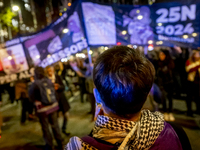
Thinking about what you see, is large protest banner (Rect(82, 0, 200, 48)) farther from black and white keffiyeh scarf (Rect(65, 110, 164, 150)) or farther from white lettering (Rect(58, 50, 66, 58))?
black and white keffiyeh scarf (Rect(65, 110, 164, 150))

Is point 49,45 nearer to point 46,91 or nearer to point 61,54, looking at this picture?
point 61,54

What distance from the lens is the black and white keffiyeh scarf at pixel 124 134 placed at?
772 mm

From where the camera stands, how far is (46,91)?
317 cm

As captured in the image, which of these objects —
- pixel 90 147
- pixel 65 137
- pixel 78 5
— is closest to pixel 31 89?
pixel 65 137

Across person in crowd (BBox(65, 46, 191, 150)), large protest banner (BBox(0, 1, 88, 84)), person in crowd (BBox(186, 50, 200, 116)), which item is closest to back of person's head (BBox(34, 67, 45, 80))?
large protest banner (BBox(0, 1, 88, 84))

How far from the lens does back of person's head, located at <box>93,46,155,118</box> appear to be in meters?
0.74

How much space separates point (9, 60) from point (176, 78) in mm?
5274

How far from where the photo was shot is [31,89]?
10.4 feet

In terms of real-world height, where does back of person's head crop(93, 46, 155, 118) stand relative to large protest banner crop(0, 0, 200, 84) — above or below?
below

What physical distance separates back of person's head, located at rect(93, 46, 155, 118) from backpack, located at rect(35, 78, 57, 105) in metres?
2.62

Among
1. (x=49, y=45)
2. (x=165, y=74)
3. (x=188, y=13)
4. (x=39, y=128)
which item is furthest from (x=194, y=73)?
(x=39, y=128)

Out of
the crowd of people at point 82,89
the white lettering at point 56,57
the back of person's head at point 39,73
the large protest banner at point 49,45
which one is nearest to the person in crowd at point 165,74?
the crowd of people at point 82,89

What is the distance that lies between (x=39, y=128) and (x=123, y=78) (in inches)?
189

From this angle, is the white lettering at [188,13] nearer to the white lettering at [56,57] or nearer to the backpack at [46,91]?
the white lettering at [56,57]
